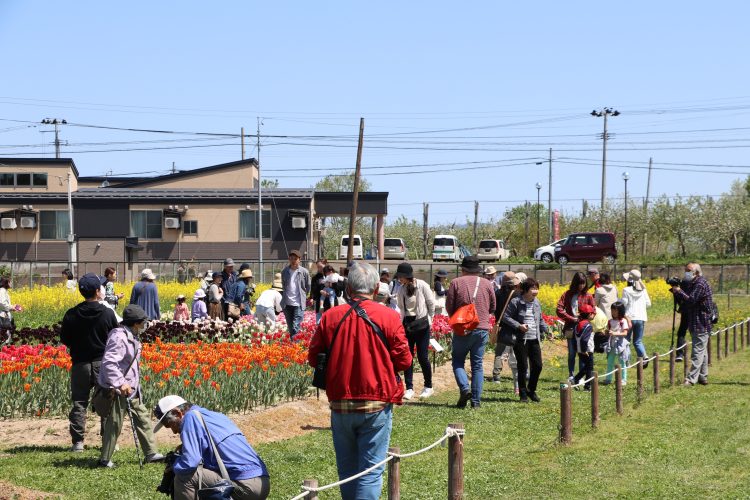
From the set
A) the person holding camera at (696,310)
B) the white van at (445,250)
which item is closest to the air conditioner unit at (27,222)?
the white van at (445,250)

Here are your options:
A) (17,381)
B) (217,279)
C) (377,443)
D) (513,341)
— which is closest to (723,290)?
(217,279)

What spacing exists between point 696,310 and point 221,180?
5196 centimetres

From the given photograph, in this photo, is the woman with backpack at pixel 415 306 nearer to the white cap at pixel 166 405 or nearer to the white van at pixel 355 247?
the white cap at pixel 166 405

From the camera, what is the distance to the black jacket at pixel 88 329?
10875 millimetres

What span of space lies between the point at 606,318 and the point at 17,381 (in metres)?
8.76

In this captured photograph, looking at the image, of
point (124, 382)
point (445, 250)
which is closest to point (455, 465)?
point (124, 382)

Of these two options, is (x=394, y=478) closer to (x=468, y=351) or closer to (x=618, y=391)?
(x=468, y=351)

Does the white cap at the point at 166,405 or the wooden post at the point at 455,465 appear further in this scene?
the wooden post at the point at 455,465

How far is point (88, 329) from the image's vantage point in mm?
10898

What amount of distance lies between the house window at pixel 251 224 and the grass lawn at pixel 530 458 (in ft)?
149

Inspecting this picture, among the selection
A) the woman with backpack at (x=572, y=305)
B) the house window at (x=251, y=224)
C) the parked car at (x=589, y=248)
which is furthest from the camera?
the house window at (x=251, y=224)

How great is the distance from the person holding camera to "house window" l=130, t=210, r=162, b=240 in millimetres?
46550

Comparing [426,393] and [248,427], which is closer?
[248,427]

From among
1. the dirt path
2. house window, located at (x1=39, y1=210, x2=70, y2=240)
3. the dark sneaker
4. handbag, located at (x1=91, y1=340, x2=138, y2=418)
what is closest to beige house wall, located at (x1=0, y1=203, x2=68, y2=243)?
house window, located at (x1=39, y1=210, x2=70, y2=240)
